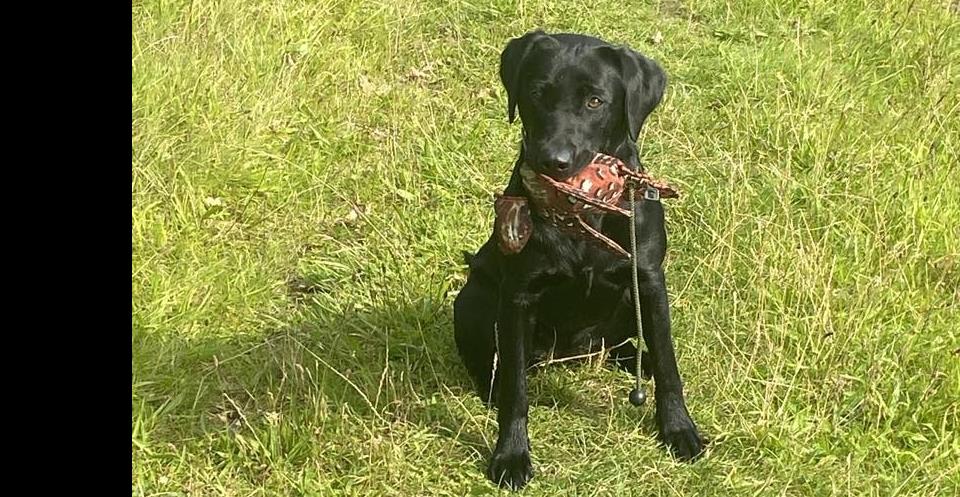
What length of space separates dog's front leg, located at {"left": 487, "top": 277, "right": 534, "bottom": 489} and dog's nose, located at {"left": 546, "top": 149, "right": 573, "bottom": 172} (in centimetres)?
42

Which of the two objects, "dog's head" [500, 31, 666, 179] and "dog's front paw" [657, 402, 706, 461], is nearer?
"dog's head" [500, 31, 666, 179]

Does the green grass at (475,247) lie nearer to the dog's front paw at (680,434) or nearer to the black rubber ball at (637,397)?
the dog's front paw at (680,434)

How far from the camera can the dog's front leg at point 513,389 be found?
3.07m

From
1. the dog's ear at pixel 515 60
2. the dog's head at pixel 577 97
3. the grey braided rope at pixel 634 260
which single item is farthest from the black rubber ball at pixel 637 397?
the dog's ear at pixel 515 60

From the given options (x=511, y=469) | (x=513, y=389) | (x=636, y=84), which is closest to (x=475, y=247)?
(x=513, y=389)

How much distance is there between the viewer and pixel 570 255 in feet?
9.84

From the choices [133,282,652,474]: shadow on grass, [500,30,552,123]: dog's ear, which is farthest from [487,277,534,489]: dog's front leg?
[500,30,552,123]: dog's ear

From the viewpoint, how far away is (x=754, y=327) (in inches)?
138

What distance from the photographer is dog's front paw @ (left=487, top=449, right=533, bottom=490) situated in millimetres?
3055

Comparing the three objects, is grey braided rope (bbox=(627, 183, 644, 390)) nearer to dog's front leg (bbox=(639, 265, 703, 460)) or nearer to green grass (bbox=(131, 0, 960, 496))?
dog's front leg (bbox=(639, 265, 703, 460))

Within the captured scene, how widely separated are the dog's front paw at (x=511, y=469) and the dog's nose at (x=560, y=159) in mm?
844

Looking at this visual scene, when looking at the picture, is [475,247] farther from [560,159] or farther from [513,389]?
[560,159]

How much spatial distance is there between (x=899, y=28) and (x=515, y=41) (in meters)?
3.24
